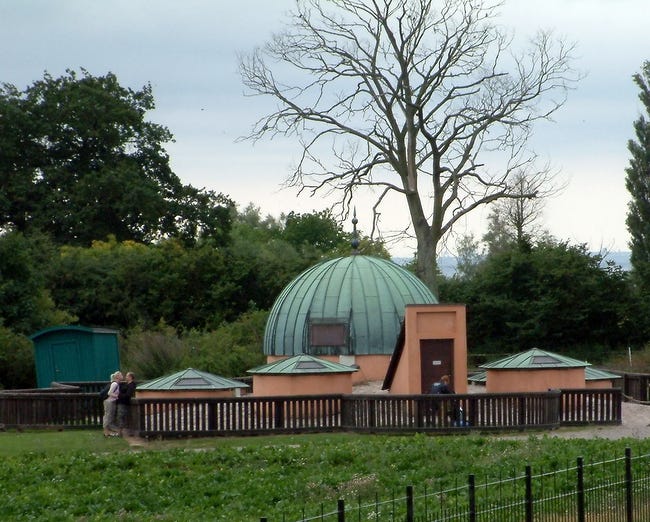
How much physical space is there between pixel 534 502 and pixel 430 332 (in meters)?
15.6

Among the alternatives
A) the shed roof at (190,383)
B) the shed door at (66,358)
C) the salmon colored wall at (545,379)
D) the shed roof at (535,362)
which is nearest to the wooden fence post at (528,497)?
the shed roof at (190,383)

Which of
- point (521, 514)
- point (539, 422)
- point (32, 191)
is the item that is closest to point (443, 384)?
point (539, 422)

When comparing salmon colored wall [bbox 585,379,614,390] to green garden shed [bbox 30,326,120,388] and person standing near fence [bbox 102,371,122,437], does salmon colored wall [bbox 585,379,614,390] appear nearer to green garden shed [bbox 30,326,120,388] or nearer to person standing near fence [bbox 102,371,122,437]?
person standing near fence [bbox 102,371,122,437]

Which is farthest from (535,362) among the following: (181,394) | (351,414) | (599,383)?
(181,394)

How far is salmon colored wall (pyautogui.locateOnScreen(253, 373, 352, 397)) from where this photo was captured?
97.3ft

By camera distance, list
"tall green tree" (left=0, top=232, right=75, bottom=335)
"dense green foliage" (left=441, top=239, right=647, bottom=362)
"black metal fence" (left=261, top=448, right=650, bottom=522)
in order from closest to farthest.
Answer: "black metal fence" (left=261, top=448, right=650, bottom=522), "tall green tree" (left=0, top=232, right=75, bottom=335), "dense green foliage" (left=441, top=239, right=647, bottom=362)

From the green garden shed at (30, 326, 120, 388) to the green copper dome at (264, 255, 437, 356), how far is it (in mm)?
5161

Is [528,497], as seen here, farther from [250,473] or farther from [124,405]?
[124,405]

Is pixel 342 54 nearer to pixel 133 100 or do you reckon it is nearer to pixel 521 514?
pixel 133 100

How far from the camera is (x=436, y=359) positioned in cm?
3139

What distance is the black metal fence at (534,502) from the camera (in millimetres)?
14586

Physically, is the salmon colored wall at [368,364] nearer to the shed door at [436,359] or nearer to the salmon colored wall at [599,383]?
the shed door at [436,359]

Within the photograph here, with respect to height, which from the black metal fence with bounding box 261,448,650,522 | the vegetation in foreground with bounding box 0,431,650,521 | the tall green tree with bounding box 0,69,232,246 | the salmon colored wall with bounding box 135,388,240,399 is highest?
the tall green tree with bounding box 0,69,232,246

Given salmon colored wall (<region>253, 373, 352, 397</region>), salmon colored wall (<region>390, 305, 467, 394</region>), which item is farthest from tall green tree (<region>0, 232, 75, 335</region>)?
salmon colored wall (<region>390, 305, 467, 394</region>)
